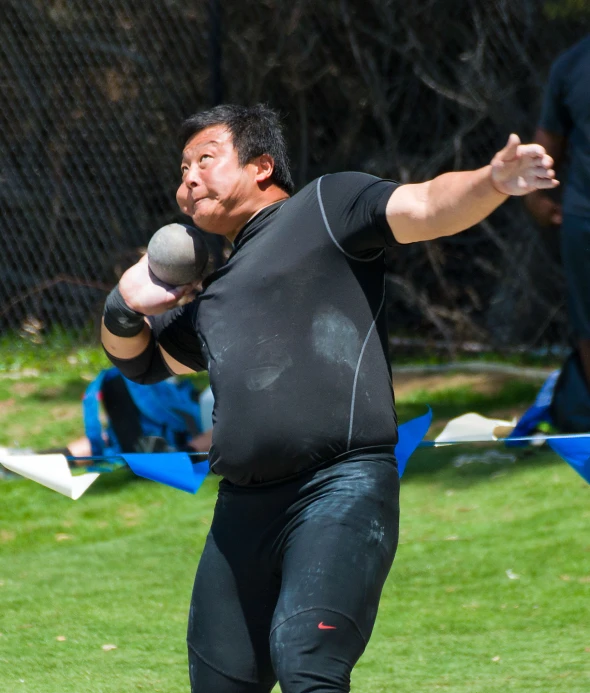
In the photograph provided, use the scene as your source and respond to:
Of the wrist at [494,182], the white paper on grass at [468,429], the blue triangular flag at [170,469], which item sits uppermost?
the wrist at [494,182]

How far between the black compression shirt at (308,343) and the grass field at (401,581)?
1610 mm

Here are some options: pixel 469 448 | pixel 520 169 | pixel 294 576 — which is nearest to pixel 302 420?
pixel 294 576

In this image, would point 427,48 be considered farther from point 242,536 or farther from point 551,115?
point 242,536

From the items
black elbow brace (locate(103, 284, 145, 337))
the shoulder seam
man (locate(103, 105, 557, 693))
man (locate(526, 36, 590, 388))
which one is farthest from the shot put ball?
man (locate(526, 36, 590, 388))

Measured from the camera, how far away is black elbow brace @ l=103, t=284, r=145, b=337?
3188mm

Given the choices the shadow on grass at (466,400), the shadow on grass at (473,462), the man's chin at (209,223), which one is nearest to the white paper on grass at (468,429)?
the man's chin at (209,223)

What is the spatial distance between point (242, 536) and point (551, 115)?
14.1 ft

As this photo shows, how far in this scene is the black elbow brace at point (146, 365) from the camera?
335 cm

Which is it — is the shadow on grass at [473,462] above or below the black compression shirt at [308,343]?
below

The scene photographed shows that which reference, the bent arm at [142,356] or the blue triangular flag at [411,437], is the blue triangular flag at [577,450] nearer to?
the blue triangular flag at [411,437]

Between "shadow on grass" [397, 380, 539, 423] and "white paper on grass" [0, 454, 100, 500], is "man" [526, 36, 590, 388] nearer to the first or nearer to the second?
"shadow on grass" [397, 380, 539, 423]

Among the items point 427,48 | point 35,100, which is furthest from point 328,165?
point 35,100

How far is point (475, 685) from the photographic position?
3967 mm

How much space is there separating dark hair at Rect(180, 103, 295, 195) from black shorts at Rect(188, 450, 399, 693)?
858 mm
